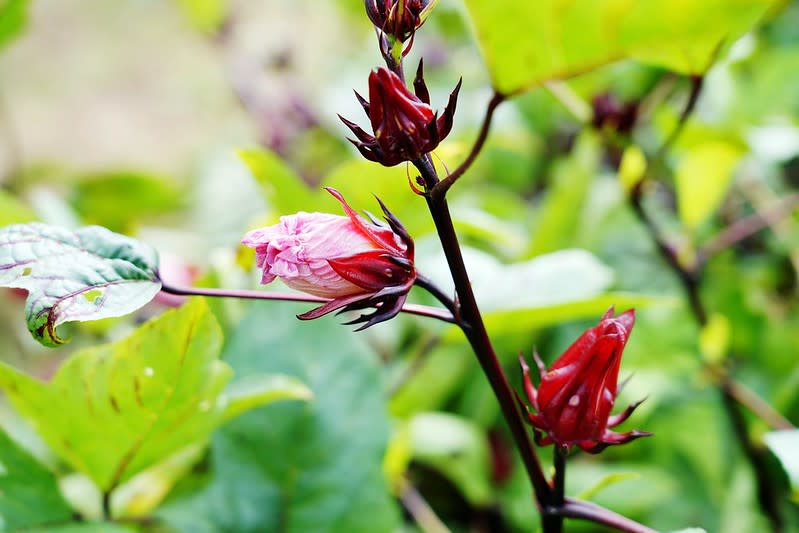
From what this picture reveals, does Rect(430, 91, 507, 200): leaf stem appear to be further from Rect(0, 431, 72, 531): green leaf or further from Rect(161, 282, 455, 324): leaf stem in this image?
Rect(0, 431, 72, 531): green leaf

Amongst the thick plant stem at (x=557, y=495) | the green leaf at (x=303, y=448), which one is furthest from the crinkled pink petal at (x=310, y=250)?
the green leaf at (x=303, y=448)

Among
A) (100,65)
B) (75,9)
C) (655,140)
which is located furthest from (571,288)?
(75,9)

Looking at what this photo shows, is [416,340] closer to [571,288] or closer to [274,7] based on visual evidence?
[571,288]

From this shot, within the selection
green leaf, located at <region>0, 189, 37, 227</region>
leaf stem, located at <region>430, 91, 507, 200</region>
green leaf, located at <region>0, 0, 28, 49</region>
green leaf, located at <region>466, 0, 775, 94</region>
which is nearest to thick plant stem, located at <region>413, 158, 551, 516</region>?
leaf stem, located at <region>430, 91, 507, 200</region>

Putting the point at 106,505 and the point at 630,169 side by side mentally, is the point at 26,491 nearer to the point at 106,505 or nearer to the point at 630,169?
the point at 106,505

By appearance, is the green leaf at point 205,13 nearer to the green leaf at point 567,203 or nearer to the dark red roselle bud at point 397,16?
the green leaf at point 567,203

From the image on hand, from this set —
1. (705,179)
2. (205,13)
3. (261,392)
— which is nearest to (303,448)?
(261,392)
